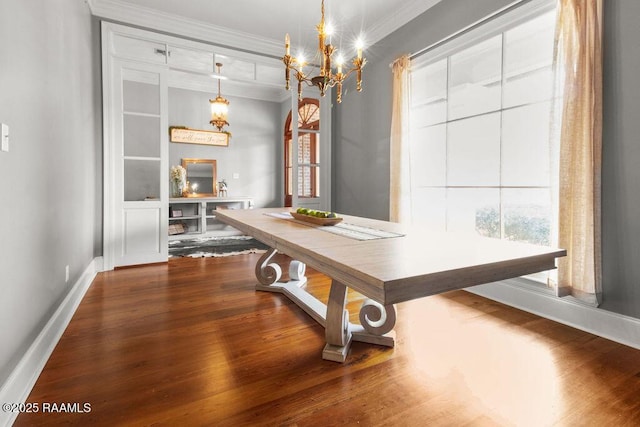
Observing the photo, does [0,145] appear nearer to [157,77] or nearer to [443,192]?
[157,77]

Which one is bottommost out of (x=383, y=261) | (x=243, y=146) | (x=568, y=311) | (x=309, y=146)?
(x=568, y=311)

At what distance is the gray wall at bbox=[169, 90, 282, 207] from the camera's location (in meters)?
5.97

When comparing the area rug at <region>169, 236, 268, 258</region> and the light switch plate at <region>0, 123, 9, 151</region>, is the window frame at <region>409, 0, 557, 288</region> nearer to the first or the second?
the light switch plate at <region>0, 123, 9, 151</region>

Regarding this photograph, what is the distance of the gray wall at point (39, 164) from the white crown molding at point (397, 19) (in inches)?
115

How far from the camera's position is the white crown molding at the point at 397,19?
10.6 feet

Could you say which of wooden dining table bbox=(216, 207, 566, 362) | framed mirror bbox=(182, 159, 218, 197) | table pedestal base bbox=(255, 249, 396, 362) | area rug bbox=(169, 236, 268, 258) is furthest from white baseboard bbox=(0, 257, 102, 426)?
framed mirror bbox=(182, 159, 218, 197)

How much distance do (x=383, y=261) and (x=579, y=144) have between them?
1747 mm

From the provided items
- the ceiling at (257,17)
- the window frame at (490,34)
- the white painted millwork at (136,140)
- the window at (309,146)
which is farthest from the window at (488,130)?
the white painted millwork at (136,140)

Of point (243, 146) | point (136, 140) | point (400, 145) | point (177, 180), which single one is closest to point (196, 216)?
point (177, 180)

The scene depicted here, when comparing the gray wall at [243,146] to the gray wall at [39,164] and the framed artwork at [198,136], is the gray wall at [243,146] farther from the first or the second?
the gray wall at [39,164]

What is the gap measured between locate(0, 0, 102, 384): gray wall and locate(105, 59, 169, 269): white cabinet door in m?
0.67

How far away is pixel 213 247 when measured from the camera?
5008 mm

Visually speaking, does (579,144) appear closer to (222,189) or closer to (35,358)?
(35,358)

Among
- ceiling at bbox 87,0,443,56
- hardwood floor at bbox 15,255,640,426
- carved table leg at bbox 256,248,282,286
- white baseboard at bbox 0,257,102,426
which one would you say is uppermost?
ceiling at bbox 87,0,443,56
